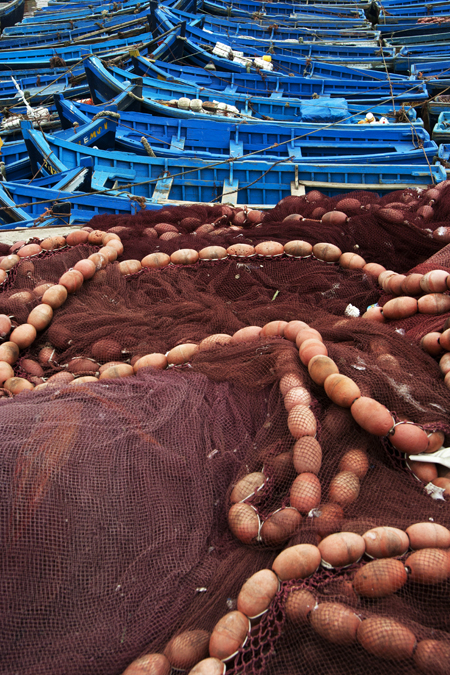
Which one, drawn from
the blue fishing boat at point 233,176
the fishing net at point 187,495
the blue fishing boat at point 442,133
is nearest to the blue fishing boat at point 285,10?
the blue fishing boat at point 442,133

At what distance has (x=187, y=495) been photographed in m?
2.05

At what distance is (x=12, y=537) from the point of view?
5.83 feet

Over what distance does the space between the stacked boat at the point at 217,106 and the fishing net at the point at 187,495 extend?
11.4 feet

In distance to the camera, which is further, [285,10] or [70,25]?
[70,25]

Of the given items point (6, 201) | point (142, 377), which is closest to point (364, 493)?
point (142, 377)

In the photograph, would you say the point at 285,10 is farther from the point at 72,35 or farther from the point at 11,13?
the point at 11,13

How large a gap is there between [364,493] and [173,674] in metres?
0.97

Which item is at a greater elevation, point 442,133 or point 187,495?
point 187,495

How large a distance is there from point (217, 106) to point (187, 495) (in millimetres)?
10127

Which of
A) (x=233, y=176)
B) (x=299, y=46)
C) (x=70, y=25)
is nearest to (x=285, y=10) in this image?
(x=299, y=46)

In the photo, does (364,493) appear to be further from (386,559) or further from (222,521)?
(222,521)

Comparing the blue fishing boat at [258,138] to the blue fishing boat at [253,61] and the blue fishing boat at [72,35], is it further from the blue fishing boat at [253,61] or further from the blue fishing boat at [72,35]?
the blue fishing boat at [72,35]

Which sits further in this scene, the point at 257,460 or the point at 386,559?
the point at 257,460

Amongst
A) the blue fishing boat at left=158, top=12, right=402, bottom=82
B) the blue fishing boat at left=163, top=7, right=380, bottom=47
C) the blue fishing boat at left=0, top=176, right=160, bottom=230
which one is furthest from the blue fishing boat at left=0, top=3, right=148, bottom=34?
the blue fishing boat at left=0, top=176, right=160, bottom=230
